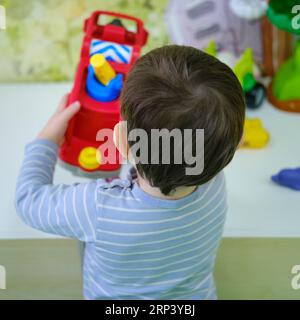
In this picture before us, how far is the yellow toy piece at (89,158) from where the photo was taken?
0.80 m

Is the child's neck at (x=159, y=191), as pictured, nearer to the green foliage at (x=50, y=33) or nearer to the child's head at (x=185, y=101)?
the child's head at (x=185, y=101)

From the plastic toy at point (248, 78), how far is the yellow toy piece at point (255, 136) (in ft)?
0.23

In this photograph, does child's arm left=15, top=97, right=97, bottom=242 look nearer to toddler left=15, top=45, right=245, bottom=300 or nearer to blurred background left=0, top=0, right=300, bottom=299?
toddler left=15, top=45, right=245, bottom=300

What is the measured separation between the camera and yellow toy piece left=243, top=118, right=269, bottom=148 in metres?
0.89

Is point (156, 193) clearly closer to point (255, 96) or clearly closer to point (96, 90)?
point (96, 90)

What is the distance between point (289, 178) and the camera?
816mm

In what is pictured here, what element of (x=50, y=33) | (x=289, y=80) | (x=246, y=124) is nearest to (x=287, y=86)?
(x=289, y=80)

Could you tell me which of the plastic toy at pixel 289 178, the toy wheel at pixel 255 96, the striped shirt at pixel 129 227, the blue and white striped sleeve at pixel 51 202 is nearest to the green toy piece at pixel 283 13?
the toy wheel at pixel 255 96

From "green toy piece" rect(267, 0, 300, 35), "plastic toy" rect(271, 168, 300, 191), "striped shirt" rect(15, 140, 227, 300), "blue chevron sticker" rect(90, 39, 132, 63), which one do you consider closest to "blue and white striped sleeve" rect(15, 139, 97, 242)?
"striped shirt" rect(15, 140, 227, 300)

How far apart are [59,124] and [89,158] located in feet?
0.27

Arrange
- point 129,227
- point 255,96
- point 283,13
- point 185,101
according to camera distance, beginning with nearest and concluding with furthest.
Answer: point 185,101 < point 129,227 < point 283,13 < point 255,96

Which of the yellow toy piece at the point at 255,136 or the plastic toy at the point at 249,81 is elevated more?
the plastic toy at the point at 249,81
